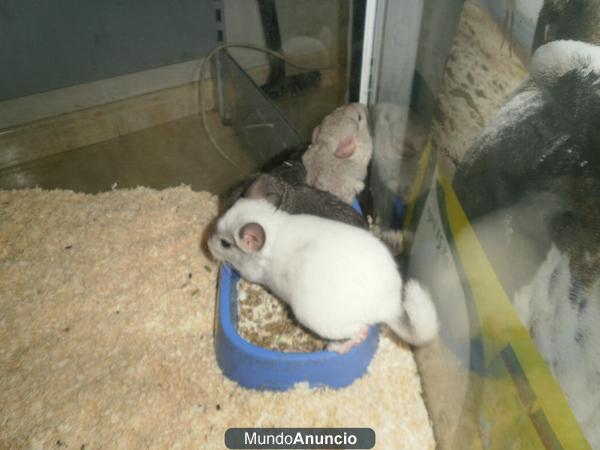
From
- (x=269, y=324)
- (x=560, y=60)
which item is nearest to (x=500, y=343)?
(x=560, y=60)

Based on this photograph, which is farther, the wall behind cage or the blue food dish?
the wall behind cage

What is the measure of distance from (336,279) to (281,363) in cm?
44

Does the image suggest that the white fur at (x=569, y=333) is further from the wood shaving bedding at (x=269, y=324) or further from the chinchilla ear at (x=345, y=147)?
the chinchilla ear at (x=345, y=147)

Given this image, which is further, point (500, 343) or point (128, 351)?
point (128, 351)

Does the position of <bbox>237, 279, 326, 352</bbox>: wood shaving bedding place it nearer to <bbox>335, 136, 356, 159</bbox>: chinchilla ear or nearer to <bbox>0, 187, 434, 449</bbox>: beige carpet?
<bbox>0, 187, 434, 449</bbox>: beige carpet

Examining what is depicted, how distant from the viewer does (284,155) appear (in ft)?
9.53

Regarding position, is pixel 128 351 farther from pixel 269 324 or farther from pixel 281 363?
pixel 281 363

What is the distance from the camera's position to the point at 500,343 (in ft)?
4.04

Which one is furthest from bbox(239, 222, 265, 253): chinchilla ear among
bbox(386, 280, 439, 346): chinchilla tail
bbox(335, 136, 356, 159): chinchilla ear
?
bbox(335, 136, 356, 159): chinchilla ear

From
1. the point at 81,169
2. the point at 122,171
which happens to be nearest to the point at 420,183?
the point at 122,171

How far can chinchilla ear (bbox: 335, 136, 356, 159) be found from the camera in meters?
2.51

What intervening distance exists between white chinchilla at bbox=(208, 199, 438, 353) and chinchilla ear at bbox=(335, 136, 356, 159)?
72 centimetres

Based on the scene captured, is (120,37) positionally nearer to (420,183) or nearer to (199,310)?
(199,310)

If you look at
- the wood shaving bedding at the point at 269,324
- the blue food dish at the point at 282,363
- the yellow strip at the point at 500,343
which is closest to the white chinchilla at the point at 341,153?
the wood shaving bedding at the point at 269,324
